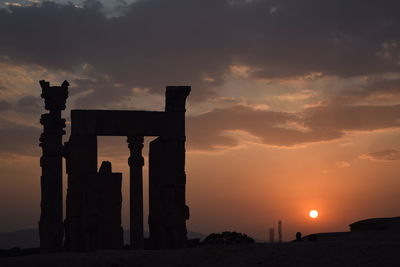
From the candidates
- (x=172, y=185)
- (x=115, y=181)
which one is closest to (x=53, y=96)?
(x=115, y=181)

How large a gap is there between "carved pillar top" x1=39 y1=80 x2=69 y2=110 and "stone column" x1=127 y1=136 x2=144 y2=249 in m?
6.12

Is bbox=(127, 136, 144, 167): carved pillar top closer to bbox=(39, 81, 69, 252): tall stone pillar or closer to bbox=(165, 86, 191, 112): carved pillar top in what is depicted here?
bbox=(165, 86, 191, 112): carved pillar top

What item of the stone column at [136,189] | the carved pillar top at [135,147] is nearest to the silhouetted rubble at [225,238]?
the stone column at [136,189]

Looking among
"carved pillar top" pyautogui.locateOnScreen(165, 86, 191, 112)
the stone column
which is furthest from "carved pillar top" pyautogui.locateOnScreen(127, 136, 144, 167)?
"carved pillar top" pyautogui.locateOnScreen(165, 86, 191, 112)

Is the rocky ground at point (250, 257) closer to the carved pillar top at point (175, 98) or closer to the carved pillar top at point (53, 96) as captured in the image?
the carved pillar top at point (53, 96)

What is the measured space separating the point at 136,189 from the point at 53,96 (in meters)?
7.37

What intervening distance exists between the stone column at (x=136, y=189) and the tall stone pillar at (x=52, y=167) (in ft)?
19.7

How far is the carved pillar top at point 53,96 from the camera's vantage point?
71.6 feet

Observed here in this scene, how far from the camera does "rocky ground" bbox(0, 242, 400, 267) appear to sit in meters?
14.7

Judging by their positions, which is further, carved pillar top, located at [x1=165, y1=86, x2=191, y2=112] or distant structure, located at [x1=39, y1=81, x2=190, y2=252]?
carved pillar top, located at [x1=165, y1=86, x2=191, y2=112]

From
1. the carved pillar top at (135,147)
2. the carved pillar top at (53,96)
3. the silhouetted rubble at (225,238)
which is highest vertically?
the carved pillar top at (53,96)

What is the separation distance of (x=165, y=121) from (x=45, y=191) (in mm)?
4964

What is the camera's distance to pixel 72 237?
23766mm

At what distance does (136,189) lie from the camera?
28203 mm
